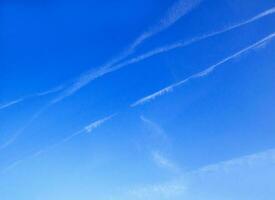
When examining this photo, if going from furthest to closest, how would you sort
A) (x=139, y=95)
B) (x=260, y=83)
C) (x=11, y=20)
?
(x=11, y=20) < (x=139, y=95) < (x=260, y=83)

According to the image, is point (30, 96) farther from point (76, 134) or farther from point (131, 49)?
point (131, 49)

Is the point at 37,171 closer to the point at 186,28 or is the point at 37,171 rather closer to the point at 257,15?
the point at 186,28

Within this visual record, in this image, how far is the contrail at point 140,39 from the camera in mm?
1338

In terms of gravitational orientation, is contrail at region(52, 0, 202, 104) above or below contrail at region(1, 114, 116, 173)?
above

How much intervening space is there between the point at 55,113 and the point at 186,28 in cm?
56

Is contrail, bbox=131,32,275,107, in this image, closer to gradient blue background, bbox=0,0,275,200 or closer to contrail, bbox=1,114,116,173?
gradient blue background, bbox=0,0,275,200

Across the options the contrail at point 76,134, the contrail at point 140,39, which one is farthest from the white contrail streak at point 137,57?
the contrail at point 76,134

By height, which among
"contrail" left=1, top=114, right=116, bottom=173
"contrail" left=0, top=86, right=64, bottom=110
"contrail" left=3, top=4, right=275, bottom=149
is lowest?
"contrail" left=1, top=114, right=116, bottom=173

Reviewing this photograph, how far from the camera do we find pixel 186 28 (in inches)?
52.5

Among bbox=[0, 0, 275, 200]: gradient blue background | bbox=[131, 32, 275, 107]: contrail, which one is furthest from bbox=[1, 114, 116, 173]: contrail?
bbox=[131, 32, 275, 107]: contrail

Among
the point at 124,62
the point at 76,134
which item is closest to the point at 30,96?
the point at 76,134

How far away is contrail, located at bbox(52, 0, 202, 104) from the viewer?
4.39ft

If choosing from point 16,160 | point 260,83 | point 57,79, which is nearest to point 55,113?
point 57,79

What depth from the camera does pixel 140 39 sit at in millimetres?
1375
